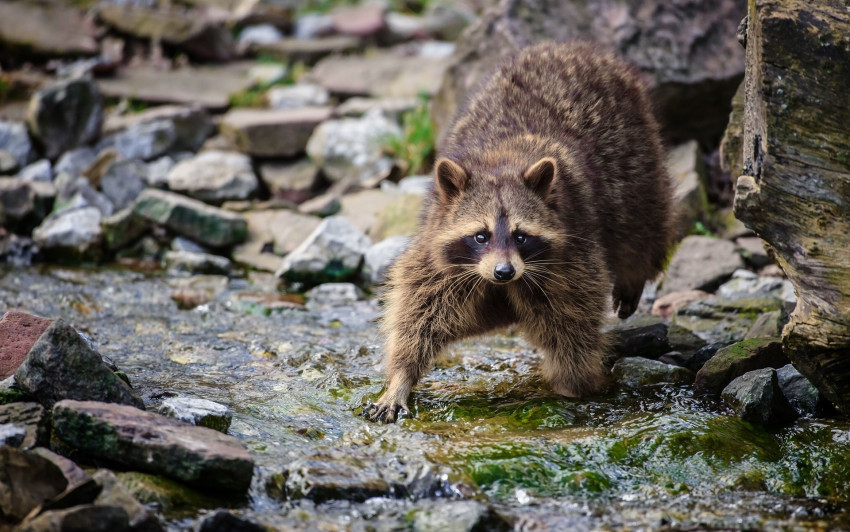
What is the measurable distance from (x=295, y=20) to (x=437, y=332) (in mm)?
7751

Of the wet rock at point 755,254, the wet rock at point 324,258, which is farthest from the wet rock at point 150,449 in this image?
the wet rock at point 755,254

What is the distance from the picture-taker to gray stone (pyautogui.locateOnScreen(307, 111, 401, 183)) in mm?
7711

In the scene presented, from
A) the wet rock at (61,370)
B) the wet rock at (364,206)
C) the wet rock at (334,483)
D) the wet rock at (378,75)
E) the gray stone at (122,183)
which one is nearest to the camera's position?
the wet rock at (334,483)

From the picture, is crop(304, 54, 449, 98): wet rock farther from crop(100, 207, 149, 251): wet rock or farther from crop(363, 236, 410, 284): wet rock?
crop(100, 207, 149, 251): wet rock

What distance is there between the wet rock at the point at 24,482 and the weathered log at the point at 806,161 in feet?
8.43

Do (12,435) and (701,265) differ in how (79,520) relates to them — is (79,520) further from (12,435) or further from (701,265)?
(701,265)

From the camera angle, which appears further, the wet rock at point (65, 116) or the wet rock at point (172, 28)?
the wet rock at point (172, 28)

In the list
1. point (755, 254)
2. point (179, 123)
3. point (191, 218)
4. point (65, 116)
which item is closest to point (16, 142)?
point (65, 116)

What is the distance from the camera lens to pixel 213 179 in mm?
7414

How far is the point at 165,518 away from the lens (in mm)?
2912

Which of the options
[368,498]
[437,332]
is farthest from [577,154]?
[368,498]

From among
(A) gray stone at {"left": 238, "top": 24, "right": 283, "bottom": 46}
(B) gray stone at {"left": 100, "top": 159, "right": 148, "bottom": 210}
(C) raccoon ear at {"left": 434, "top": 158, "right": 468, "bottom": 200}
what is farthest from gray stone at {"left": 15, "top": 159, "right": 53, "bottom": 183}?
(C) raccoon ear at {"left": 434, "top": 158, "right": 468, "bottom": 200}

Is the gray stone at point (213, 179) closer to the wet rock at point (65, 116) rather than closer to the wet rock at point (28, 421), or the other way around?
the wet rock at point (65, 116)

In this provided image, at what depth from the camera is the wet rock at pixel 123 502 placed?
107 inches
